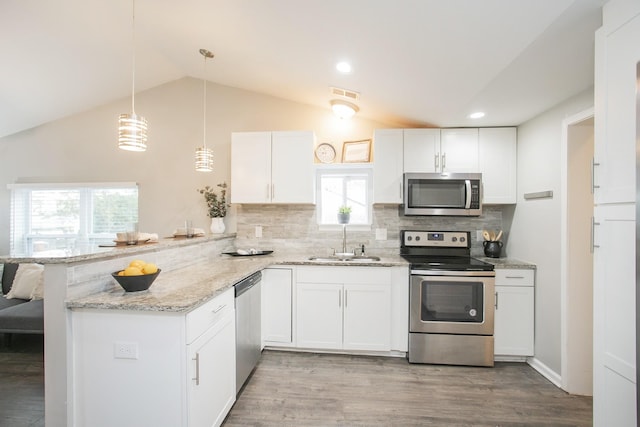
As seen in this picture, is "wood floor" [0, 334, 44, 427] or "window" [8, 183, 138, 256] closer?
"wood floor" [0, 334, 44, 427]

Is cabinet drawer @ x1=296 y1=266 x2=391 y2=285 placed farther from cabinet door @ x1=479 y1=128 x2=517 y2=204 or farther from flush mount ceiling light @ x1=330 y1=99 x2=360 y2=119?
flush mount ceiling light @ x1=330 y1=99 x2=360 y2=119

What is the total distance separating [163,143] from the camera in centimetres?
370

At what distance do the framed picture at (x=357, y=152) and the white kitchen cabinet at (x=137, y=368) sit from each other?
2328mm

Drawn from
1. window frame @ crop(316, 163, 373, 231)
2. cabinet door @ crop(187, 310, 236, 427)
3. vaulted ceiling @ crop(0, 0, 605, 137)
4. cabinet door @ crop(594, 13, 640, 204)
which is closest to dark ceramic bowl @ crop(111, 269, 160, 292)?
cabinet door @ crop(187, 310, 236, 427)

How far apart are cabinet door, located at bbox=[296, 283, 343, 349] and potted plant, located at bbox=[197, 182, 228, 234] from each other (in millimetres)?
1304

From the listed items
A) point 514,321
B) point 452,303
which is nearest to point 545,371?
point 514,321

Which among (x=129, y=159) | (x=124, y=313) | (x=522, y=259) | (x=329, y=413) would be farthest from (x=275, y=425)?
(x=129, y=159)

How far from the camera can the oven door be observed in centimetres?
261

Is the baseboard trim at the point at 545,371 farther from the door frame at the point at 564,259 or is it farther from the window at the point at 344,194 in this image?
the window at the point at 344,194

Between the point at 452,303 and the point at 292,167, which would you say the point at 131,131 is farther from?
the point at 452,303

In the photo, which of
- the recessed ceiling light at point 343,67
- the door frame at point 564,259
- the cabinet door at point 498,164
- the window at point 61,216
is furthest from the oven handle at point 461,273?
the window at point 61,216

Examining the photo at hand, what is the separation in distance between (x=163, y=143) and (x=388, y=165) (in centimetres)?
286

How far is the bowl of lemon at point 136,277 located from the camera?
160cm

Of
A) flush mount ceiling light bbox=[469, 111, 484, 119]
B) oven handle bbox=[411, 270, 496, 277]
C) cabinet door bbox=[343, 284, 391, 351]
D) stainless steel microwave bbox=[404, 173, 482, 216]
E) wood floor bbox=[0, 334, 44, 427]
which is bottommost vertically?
wood floor bbox=[0, 334, 44, 427]
